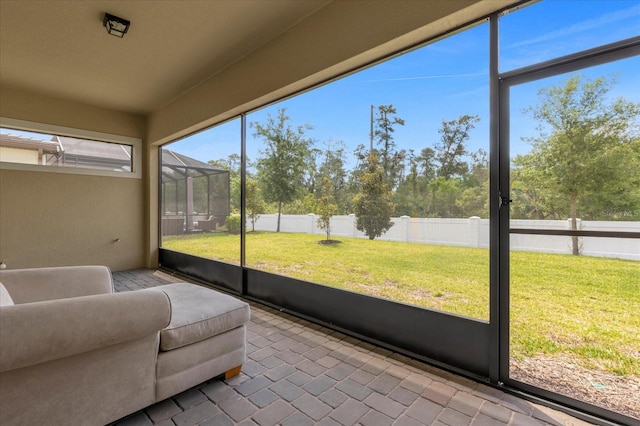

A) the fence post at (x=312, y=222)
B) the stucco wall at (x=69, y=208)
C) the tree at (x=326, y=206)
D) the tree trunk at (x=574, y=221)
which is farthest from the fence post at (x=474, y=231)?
the stucco wall at (x=69, y=208)

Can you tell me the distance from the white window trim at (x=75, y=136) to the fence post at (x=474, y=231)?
6005 millimetres

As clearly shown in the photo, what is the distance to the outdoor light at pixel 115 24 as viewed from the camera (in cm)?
280

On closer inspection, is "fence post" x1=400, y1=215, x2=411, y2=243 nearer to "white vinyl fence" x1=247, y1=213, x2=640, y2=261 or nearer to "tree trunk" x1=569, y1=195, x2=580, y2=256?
"white vinyl fence" x1=247, y1=213, x2=640, y2=261

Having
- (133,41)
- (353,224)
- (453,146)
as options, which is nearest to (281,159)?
(353,224)

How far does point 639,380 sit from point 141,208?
696cm

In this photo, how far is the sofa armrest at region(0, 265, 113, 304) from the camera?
6.46 ft

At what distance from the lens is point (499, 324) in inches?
77.1

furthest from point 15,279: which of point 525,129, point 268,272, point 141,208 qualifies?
point 141,208

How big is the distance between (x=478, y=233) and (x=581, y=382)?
1064mm

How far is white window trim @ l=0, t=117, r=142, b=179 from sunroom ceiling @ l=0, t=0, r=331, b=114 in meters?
0.55

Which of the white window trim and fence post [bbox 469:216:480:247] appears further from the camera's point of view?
the white window trim

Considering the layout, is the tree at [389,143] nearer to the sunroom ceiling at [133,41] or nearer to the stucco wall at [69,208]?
the sunroom ceiling at [133,41]

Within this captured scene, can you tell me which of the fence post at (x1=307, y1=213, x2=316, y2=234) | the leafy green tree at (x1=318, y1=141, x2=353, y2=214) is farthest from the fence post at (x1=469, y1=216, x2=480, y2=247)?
the fence post at (x1=307, y1=213, x2=316, y2=234)

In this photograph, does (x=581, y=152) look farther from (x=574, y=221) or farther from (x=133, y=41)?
(x=133, y=41)
